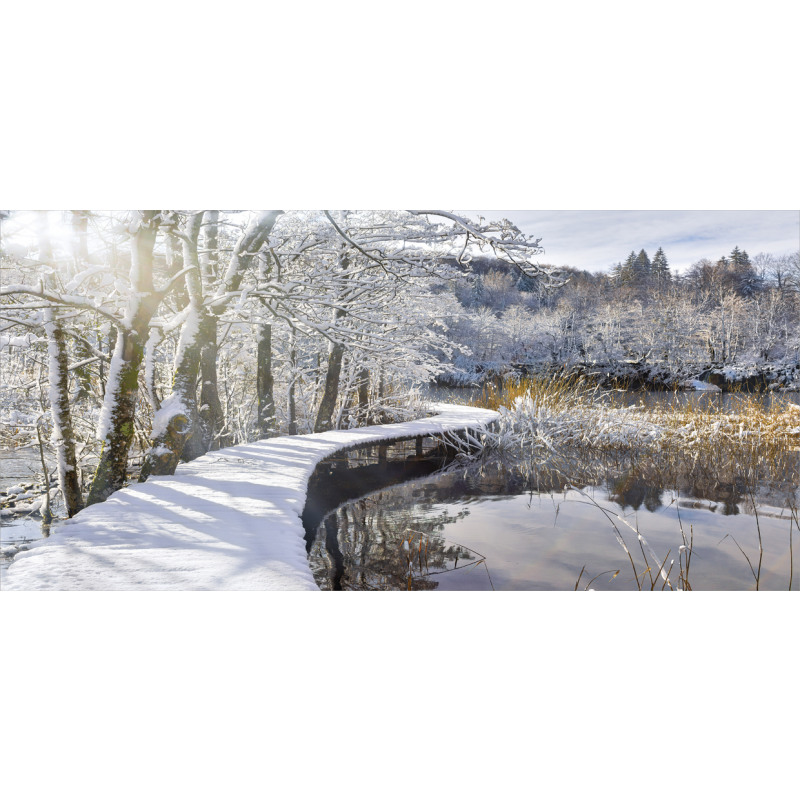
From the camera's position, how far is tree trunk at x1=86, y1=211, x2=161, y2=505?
10.4 ft

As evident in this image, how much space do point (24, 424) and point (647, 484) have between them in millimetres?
4116

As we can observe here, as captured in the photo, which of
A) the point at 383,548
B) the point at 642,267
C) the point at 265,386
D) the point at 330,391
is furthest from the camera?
the point at 330,391

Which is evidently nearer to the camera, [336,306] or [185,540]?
[185,540]

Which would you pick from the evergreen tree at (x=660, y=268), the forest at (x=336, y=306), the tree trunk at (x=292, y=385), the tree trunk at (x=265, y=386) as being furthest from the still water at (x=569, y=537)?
the tree trunk at (x=292, y=385)

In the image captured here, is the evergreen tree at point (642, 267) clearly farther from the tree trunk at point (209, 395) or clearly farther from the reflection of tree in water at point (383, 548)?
the tree trunk at point (209, 395)

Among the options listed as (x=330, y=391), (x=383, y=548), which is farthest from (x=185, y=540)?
(x=330, y=391)

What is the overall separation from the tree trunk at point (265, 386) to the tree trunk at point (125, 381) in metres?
2.35

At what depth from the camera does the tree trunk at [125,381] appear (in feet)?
10.4

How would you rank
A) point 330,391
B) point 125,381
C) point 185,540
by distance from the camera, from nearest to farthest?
point 185,540, point 125,381, point 330,391

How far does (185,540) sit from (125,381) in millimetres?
1591

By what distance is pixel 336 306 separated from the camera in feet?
11.4

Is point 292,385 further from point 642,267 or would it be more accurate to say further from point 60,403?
point 642,267
